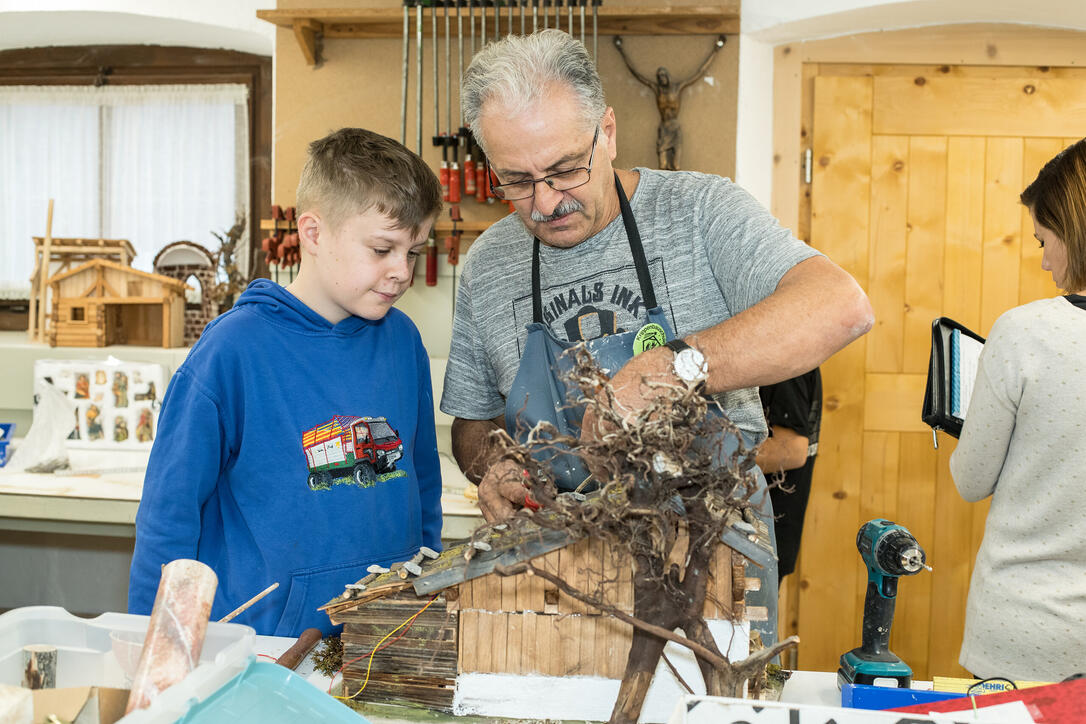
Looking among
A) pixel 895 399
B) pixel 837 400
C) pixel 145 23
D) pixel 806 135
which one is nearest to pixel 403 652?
pixel 837 400

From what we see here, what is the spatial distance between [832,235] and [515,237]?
2.05m

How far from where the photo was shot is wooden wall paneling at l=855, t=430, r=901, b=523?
336cm

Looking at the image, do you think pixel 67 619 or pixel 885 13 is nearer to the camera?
pixel 67 619

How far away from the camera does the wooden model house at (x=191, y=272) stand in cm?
364

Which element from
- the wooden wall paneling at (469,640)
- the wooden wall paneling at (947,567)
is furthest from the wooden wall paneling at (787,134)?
the wooden wall paneling at (469,640)

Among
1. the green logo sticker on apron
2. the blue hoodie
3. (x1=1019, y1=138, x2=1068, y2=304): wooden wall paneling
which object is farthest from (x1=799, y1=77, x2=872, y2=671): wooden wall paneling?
the blue hoodie

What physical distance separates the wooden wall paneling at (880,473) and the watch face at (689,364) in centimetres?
252

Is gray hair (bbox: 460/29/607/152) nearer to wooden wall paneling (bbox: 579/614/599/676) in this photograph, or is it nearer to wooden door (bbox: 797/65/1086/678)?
wooden wall paneling (bbox: 579/614/599/676)

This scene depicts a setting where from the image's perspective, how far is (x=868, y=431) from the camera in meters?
3.37

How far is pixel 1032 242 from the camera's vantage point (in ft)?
10.9

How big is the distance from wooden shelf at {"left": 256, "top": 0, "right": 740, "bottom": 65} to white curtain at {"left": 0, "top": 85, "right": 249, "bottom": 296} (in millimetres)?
792

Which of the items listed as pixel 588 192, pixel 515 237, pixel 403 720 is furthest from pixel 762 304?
pixel 403 720

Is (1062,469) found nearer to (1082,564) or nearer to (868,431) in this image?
(1082,564)

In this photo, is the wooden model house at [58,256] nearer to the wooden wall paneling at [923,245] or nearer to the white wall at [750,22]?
the white wall at [750,22]
